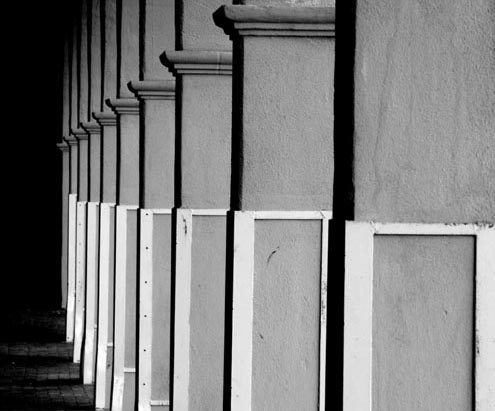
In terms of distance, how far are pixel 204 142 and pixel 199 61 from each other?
1.99 feet

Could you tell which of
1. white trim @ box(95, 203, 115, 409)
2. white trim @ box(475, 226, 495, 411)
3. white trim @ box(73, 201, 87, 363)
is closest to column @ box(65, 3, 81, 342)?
white trim @ box(73, 201, 87, 363)

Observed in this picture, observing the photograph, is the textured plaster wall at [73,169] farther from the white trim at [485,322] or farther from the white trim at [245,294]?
the white trim at [485,322]

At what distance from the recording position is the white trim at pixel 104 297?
16.5 meters

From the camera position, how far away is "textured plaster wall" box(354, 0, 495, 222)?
17.6ft

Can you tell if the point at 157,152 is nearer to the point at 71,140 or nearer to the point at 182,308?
the point at 182,308

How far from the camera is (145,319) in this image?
1306cm

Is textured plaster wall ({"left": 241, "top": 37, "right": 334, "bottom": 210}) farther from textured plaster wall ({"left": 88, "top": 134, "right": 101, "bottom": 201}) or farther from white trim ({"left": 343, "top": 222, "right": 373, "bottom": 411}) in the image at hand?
textured plaster wall ({"left": 88, "top": 134, "right": 101, "bottom": 201})

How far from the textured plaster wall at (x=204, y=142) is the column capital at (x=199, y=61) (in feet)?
0.38

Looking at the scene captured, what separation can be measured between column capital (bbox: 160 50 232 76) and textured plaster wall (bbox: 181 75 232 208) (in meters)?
0.12

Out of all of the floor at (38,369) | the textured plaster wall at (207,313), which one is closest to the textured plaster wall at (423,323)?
the textured plaster wall at (207,313)

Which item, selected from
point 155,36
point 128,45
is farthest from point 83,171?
point 155,36

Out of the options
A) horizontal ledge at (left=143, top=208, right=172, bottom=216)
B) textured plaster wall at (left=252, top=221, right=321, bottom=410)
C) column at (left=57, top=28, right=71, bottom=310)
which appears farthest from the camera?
column at (left=57, top=28, right=71, bottom=310)

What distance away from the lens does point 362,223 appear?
17.3 ft

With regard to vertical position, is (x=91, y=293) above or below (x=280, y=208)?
below
